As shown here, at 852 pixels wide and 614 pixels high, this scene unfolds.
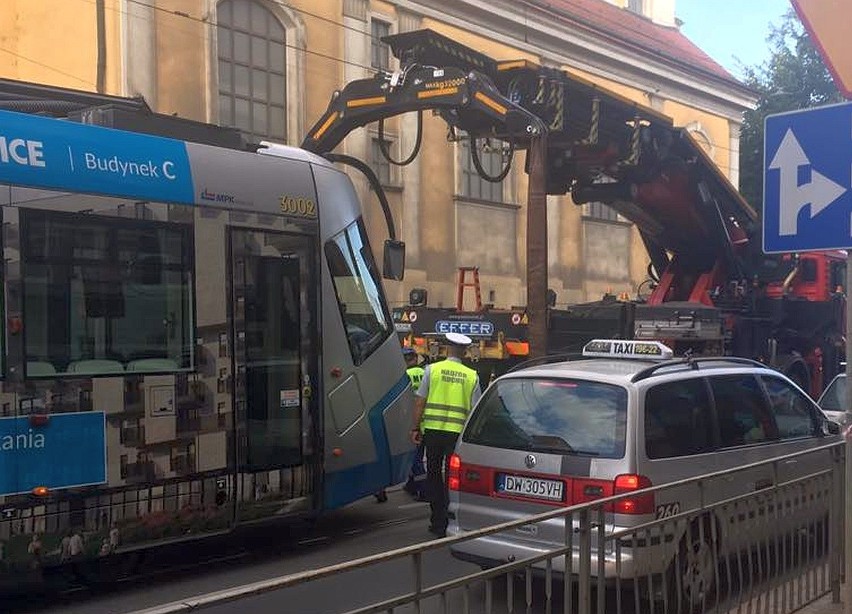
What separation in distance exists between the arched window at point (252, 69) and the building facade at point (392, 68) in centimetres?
3

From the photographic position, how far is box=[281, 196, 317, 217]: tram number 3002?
24.3 feet

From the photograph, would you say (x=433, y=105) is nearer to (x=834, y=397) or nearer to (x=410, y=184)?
(x=834, y=397)

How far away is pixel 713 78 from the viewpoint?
34625mm

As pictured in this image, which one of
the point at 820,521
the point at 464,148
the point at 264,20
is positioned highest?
the point at 264,20

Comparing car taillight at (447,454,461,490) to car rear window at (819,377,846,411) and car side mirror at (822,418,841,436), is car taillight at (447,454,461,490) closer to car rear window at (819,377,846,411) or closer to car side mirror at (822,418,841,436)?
car side mirror at (822,418,841,436)

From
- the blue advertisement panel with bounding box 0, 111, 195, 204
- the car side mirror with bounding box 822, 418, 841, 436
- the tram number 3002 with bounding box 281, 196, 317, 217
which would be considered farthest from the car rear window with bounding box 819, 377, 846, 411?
the blue advertisement panel with bounding box 0, 111, 195, 204

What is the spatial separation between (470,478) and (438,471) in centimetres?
206

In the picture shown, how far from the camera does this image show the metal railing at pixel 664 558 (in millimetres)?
3148

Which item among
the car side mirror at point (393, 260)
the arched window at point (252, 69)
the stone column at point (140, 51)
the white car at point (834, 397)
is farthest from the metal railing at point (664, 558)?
the arched window at point (252, 69)

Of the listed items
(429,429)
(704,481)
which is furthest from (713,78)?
(704,481)

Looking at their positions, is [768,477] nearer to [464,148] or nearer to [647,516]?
[647,516]

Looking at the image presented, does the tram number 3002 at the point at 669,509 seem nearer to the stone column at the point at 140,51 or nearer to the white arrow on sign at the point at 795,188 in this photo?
the white arrow on sign at the point at 795,188

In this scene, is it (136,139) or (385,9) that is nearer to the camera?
(136,139)

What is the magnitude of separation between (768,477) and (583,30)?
2516 cm
